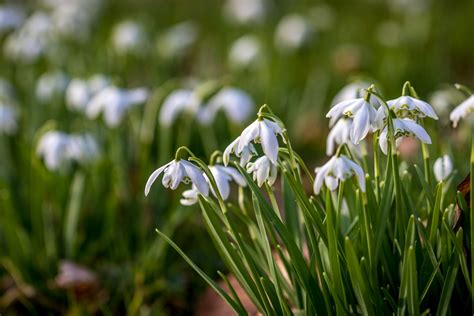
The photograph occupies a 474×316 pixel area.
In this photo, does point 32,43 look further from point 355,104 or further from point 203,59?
point 355,104

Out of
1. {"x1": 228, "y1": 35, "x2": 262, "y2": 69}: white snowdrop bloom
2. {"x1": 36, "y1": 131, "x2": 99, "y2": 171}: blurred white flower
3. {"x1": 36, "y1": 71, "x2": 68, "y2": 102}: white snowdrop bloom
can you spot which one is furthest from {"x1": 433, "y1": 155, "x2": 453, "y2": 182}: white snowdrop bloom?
{"x1": 228, "y1": 35, "x2": 262, "y2": 69}: white snowdrop bloom

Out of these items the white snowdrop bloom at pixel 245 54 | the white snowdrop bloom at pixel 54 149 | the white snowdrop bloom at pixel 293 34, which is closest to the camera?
the white snowdrop bloom at pixel 54 149

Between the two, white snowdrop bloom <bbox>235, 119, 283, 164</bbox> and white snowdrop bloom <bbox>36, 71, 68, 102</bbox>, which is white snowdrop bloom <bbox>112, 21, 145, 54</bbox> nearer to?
white snowdrop bloom <bbox>36, 71, 68, 102</bbox>

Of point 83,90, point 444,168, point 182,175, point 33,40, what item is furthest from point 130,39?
point 182,175

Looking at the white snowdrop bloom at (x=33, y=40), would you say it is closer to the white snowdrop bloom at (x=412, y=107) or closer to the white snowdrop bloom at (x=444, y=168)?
the white snowdrop bloom at (x=444, y=168)

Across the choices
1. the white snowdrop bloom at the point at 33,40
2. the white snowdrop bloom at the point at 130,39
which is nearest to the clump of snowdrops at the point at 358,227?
the white snowdrop bloom at the point at 33,40

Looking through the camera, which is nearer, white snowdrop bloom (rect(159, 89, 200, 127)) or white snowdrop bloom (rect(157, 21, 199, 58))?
white snowdrop bloom (rect(159, 89, 200, 127))

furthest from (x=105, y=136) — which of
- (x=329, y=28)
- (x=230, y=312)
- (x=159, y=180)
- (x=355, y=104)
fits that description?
(x=329, y=28)
